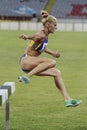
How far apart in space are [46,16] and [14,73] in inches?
408

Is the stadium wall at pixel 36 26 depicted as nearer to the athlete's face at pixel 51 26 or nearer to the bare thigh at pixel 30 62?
the athlete's face at pixel 51 26

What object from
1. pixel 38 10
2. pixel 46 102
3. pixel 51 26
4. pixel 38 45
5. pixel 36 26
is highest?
pixel 51 26

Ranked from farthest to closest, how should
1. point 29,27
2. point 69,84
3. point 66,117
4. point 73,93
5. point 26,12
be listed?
point 26,12 < point 29,27 < point 69,84 < point 73,93 < point 66,117

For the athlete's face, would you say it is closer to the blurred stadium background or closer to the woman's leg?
the woman's leg

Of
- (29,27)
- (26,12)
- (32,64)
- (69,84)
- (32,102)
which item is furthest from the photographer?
(26,12)

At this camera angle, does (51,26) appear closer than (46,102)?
Yes

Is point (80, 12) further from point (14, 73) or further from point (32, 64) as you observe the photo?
point (32, 64)

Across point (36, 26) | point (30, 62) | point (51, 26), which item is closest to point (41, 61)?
point (30, 62)

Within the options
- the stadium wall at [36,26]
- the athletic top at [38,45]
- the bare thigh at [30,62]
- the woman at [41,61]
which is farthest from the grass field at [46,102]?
the stadium wall at [36,26]

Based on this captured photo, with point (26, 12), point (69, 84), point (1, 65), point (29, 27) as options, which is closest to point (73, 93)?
point (69, 84)

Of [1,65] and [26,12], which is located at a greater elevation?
[1,65]

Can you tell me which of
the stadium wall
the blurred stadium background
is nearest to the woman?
the stadium wall

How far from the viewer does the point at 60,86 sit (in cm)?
934

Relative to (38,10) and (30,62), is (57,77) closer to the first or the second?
(30,62)
